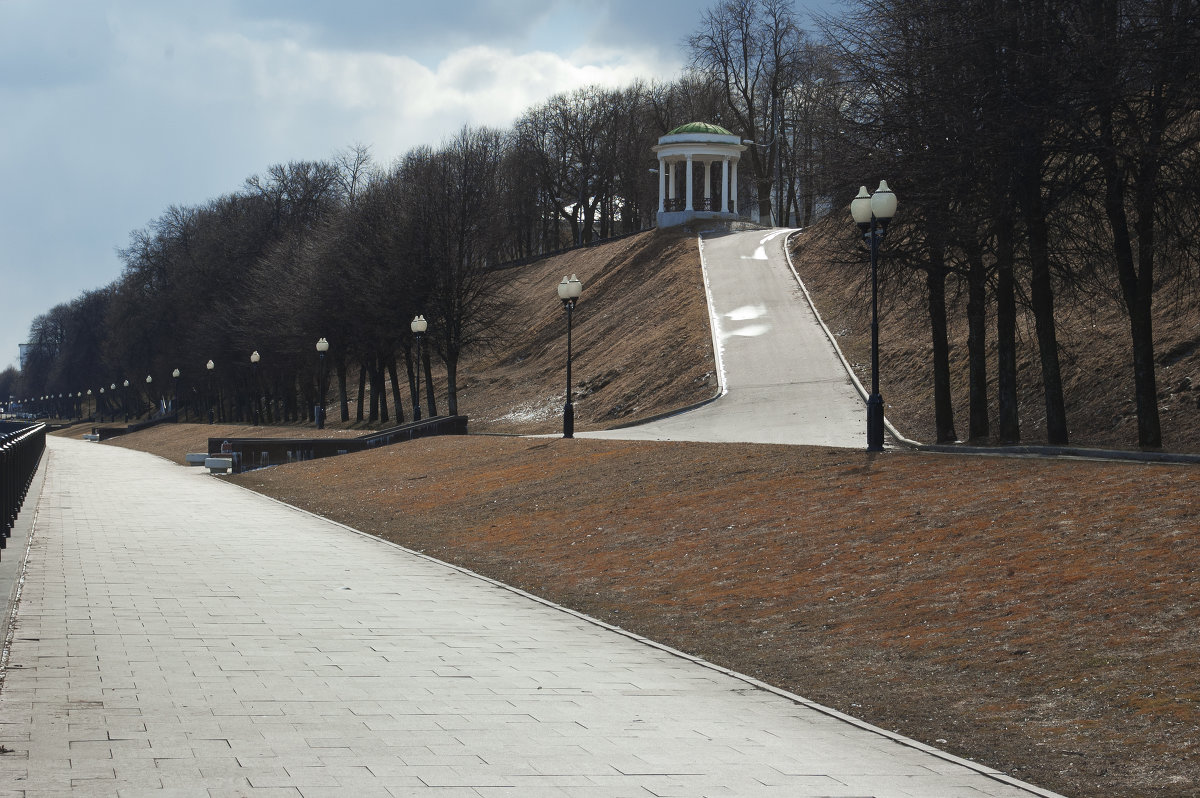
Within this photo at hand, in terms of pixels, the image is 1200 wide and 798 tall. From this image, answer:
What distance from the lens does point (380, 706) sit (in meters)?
7.69

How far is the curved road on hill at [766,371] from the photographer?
99.8 ft

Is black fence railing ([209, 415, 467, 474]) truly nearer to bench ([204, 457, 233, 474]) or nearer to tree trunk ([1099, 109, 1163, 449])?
bench ([204, 457, 233, 474])

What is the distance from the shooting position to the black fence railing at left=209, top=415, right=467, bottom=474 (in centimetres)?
3788

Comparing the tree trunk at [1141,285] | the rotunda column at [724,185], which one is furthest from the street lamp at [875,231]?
the rotunda column at [724,185]

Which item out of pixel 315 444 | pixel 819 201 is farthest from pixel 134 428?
pixel 819 201

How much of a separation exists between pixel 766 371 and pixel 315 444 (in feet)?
50.2

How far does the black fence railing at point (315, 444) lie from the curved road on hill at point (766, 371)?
639cm

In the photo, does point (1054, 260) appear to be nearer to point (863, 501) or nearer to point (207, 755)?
point (863, 501)

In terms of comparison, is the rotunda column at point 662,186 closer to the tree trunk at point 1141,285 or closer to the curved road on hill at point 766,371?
the curved road on hill at point 766,371

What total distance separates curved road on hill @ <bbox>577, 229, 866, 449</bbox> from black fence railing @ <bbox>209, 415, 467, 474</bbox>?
6.39 meters

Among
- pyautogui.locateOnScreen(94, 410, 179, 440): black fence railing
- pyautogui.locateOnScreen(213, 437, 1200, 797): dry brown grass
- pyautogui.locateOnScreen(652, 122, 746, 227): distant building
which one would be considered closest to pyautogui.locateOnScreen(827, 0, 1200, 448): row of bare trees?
pyautogui.locateOnScreen(213, 437, 1200, 797): dry brown grass

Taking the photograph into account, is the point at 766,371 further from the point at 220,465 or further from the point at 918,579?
the point at 918,579

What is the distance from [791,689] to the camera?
8.89 metres

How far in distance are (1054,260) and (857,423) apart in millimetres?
9881
